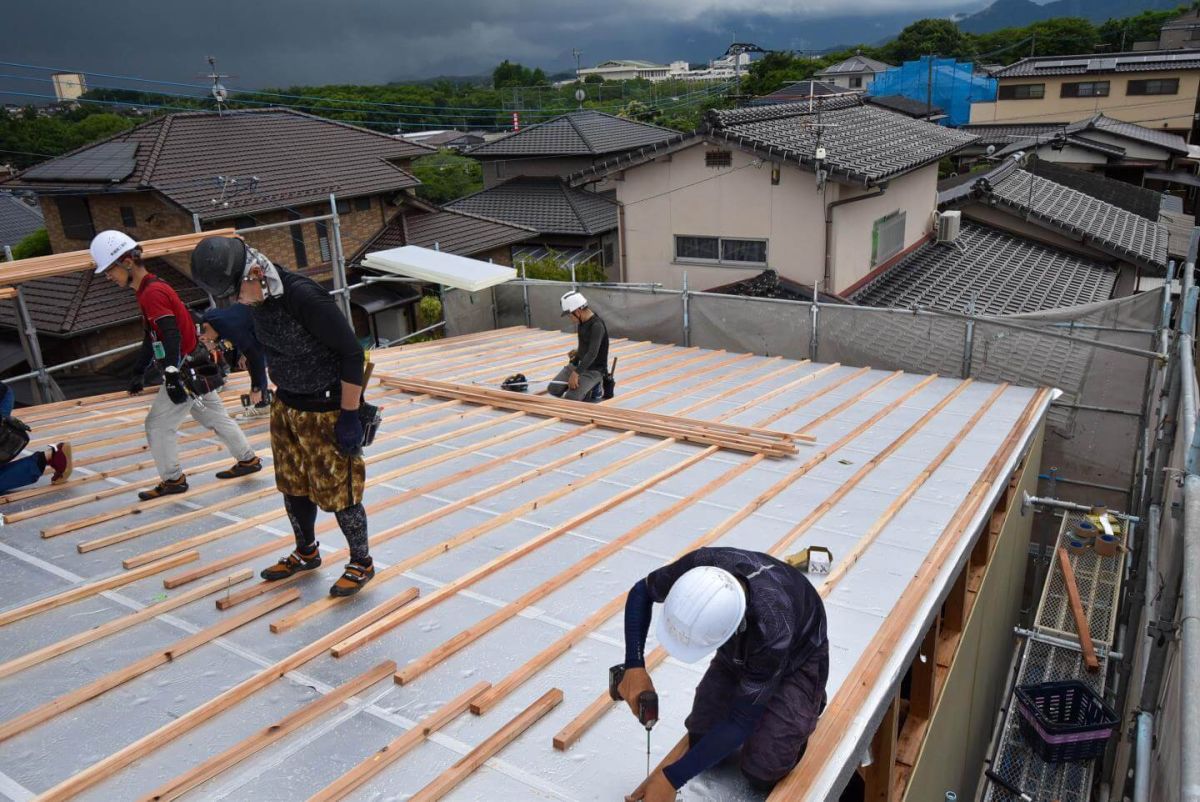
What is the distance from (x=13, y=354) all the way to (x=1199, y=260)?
23.1 metres

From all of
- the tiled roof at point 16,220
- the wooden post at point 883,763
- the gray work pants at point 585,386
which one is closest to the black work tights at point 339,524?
the wooden post at point 883,763

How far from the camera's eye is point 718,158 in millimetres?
12391

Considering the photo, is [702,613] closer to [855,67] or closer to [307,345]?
[307,345]

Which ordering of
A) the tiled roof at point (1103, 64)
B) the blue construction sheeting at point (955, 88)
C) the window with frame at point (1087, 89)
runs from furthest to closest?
the blue construction sheeting at point (955, 88) → the window with frame at point (1087, 89) → the tiled roof at point (1103, 64)

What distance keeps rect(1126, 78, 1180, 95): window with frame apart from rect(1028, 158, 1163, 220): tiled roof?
14.5 meters

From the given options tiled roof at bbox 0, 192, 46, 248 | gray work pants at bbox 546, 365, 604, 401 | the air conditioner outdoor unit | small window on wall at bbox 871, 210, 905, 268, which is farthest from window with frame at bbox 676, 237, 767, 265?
tiled roof at bbox 0, 192, 46, 248

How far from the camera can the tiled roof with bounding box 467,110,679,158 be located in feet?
79.0

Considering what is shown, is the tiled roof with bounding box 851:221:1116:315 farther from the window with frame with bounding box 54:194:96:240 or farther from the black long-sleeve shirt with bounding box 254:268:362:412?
the window with frame with bounding box 54:194:96:240

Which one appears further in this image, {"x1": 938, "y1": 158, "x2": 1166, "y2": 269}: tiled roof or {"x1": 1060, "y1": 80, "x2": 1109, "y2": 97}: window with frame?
{"x1": 1060, "y1": 80, "x2": 1109, "y2": 97}: window with frame

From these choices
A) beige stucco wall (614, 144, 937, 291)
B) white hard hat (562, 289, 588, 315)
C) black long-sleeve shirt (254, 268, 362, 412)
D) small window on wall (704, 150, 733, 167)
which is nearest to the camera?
black long-sleeve shirt (254, 268, 362, 412)

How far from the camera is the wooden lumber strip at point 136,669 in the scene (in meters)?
2.72

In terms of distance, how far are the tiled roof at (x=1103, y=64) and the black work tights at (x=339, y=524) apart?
37.2m

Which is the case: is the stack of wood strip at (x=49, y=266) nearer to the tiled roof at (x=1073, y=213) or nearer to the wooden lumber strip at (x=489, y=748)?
the wooden lumber strip at (x=489, y=748)

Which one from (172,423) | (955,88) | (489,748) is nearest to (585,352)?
(172,423)
